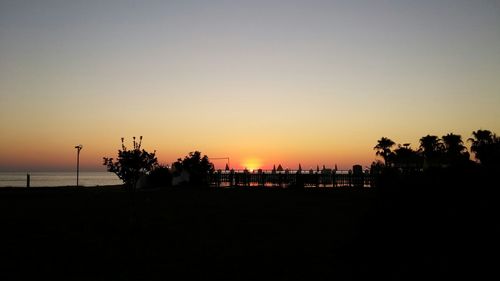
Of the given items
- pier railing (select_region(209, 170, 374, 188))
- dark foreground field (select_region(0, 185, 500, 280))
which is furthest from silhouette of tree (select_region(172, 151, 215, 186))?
dark foreground field (select_region(0, 185, 500, 280))

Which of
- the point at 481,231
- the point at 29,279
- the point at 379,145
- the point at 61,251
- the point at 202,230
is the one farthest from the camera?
the point at 379,145

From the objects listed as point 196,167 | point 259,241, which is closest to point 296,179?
point 196,167

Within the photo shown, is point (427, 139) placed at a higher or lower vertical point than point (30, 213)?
higher

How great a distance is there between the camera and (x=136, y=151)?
20469 mm

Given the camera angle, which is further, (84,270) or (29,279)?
(84,270)

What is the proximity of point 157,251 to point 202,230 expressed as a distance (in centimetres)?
390

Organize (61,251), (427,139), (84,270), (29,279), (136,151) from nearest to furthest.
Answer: (29,279), (84,270), (61,251), (136,151), (427,139)

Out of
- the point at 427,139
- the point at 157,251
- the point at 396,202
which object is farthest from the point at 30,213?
the point at 427,139

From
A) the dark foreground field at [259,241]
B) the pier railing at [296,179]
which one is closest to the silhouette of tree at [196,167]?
the pier railing at [296,179]

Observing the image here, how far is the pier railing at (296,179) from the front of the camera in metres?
46.2

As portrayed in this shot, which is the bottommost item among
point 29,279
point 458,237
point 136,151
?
point 29,279

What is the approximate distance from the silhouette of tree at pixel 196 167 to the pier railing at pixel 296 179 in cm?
161

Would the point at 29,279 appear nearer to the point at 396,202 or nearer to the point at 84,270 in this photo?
the point at 84,270

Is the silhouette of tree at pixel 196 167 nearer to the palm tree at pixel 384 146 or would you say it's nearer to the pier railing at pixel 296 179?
the pier railing at pixel 296 179
